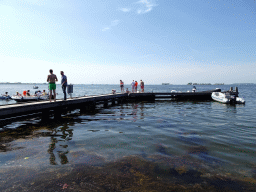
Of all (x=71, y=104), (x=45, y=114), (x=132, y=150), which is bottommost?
(x=132, y=150)

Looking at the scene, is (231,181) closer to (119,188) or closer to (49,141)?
(119,188)

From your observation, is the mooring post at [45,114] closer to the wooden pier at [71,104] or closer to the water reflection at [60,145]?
the wooden pier at [71,104]

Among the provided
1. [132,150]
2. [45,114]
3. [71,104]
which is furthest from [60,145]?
[71,104]

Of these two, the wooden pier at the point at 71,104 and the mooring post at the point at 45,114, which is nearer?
the wooden pier at the point at 71,104

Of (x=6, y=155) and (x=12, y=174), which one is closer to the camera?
(x=12, y=174)

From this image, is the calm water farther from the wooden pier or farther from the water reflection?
the wooden pier

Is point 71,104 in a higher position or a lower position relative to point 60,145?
higher

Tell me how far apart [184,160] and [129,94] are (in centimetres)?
2234

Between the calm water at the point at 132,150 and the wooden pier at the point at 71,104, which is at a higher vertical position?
the wooden pier at the point at 71,104

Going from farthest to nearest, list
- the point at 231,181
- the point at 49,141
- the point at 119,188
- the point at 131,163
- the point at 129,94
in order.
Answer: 1. the point at 129,94
2. the point at 49,141
3. the point at 131,163
4. the point at 231,181
5. the point at 119,188

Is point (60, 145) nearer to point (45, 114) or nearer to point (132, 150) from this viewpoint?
point (132, 150)

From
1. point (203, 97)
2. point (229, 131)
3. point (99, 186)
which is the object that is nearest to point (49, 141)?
point (99, 186)

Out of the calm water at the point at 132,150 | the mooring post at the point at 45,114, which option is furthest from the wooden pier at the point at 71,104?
the calm water at the point at 132,150

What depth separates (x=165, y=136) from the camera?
292 inches
